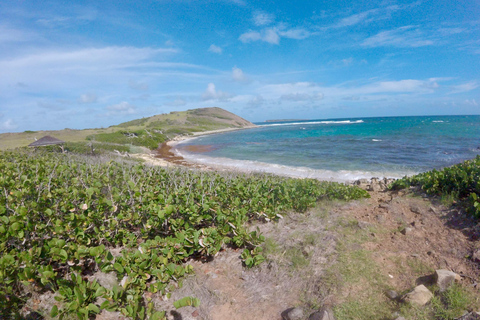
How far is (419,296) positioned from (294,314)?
4.54ft

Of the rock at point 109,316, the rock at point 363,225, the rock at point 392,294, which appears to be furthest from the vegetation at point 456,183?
the rock at point 109,316

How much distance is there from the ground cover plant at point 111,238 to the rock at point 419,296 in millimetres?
1791

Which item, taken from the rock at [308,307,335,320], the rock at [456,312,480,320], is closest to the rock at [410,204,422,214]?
the rock at [456,312,480,320]

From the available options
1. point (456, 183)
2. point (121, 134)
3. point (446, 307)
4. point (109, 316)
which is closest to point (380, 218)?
point (456, 183)

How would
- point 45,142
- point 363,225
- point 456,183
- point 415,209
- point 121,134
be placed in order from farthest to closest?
point 121,134
point 45,142
point 456,183
point 415,209
point 363,225

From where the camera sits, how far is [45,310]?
2.52 meters

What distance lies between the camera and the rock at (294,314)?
8.71 feet

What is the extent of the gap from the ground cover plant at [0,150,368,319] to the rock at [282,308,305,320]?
87 centimetres

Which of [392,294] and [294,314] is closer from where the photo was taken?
[294,314]

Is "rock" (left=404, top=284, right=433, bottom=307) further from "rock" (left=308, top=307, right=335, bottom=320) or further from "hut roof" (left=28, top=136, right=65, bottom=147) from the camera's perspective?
"hut roof" (left=28, top=136, right=65, bottom=147)

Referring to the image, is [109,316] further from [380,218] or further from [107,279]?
[380,218]

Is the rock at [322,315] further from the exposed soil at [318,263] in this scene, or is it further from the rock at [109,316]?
the rock at [109,316]

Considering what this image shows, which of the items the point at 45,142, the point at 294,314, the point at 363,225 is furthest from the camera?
the point at 45,142

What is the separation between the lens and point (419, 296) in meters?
2.71
